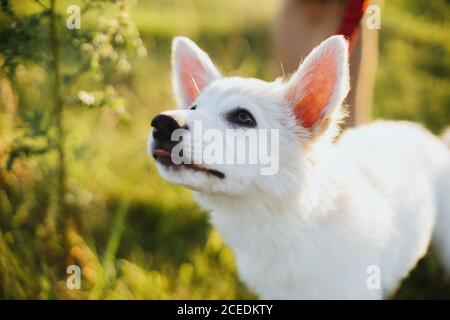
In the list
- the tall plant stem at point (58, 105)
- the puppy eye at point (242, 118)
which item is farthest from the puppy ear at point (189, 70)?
the tall plant stem at point (58, 105)

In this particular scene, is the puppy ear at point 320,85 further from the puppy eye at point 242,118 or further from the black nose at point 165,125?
the black nose at point 165,125

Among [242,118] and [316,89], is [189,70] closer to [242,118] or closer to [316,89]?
[242,118]

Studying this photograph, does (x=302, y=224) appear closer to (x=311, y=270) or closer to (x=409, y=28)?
(x=311, y=270)

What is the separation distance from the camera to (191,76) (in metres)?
2.42

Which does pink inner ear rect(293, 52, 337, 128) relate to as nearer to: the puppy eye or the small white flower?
the puppy eye

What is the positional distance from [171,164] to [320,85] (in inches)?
26.4

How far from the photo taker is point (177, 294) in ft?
9.16

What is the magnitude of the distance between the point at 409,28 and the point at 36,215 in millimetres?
4464

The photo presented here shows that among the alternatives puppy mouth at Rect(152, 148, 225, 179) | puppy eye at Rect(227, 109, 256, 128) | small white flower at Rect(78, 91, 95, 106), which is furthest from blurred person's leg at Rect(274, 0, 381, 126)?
small white flower at Rect(78, 91, 95, 106)

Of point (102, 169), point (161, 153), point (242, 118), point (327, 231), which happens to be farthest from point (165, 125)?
point (102, 169)

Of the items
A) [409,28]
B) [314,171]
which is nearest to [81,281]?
[314,171]

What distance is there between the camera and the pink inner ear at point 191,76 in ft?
8.03

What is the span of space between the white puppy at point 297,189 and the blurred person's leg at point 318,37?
76cm

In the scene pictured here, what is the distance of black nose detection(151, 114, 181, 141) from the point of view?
1.85m
